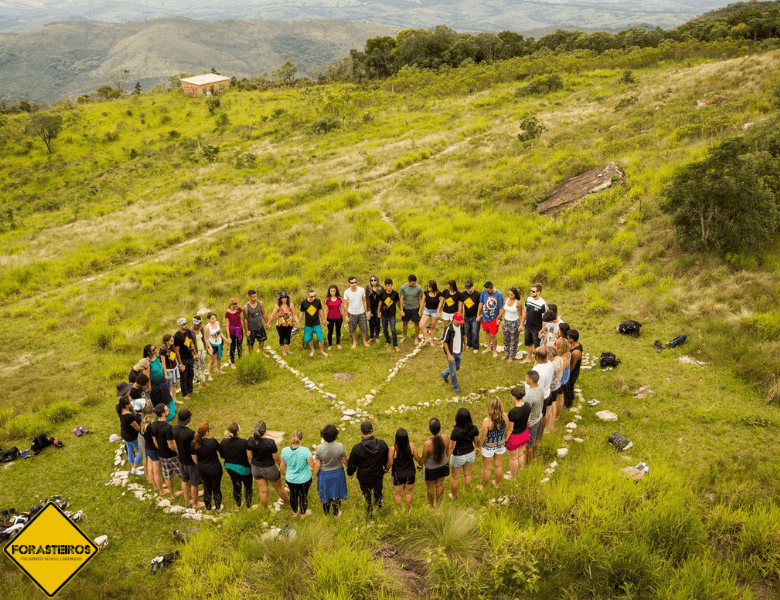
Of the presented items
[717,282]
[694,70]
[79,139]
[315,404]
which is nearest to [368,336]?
[315,404]

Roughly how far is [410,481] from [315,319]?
638cm

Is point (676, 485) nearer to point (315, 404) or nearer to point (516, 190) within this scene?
point (315, 404)

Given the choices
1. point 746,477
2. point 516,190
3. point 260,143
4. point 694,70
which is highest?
point 694,70

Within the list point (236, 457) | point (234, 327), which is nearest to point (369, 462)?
point (236, 457)

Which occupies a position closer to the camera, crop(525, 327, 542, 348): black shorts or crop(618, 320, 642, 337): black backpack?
crop(525, 327, 542, 348): black shorts

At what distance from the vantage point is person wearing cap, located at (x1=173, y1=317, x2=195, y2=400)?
1030 centimetres

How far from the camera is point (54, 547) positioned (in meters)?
4.01

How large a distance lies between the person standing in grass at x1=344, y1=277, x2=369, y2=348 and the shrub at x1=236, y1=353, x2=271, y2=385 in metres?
2.52

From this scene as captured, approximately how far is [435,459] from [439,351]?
225 inches

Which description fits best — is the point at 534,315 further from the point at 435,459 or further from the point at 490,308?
the point at 435,459

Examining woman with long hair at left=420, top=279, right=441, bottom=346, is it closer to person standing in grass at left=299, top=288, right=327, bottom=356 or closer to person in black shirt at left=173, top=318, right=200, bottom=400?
person standing in grass at left=299, top=288, right=327, bottom=356

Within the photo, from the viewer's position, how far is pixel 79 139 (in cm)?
5450

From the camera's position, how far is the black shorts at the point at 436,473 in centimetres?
664

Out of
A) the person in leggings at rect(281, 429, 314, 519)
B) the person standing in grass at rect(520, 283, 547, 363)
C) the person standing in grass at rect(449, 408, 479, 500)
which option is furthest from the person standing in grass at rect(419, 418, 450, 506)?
the person standing in grass at rect(520, 283, 547, 363)
